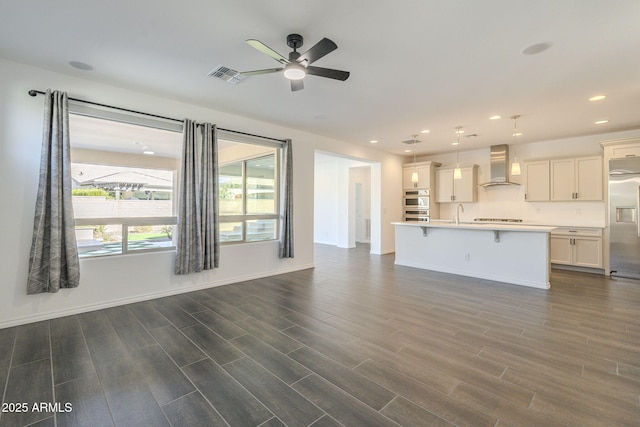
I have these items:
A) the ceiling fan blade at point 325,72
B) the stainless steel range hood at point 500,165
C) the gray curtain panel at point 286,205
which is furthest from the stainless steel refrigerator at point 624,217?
the gray curtain panel at point 286,205

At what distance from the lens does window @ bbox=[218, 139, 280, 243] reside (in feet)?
16.3

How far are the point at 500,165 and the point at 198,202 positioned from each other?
682 cm

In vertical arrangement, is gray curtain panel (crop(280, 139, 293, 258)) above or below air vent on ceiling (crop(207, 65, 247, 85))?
below

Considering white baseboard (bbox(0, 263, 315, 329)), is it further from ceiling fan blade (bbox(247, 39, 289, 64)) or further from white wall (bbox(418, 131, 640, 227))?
white wall (bbox(418, 131, 640, 227))

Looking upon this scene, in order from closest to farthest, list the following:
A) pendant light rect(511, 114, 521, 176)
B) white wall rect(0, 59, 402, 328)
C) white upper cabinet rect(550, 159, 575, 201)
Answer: white wall rect(0, 59, 402, 328) → pendant light rect(511, 114, 521, 176) → white upper cabinet rect(550, 159, 575, 201)

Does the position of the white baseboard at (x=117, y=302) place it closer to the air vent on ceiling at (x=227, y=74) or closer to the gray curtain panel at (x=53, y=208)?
the gray curtain panel at (x=53, y=208)

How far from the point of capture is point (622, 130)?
5699 mm

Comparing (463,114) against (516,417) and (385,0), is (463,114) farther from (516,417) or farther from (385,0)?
(516,417)

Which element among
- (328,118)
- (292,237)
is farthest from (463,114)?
(292,237)

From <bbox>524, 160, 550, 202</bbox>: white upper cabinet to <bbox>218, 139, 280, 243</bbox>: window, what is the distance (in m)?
5.70

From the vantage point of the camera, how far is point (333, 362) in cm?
241

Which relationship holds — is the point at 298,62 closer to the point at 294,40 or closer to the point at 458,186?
the point at 294,40

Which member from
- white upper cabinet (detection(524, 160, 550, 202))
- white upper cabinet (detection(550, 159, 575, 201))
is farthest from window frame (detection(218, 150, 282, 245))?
white upper cabinet (detection(550, 159, 575, 201))

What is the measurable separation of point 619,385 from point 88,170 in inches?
228
